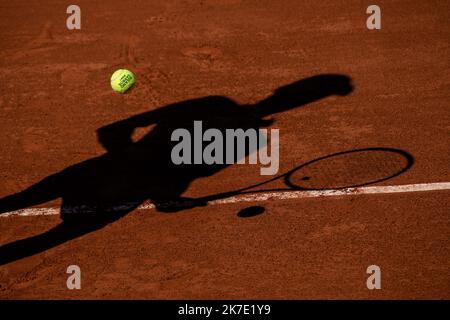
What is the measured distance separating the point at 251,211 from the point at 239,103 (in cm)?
304

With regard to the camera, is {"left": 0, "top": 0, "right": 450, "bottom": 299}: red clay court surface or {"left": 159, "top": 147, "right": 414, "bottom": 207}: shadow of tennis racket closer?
{"left": 0, "top": 0, "right": 450, "bottom": 299}: red clay court surface

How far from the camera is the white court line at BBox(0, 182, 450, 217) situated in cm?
957

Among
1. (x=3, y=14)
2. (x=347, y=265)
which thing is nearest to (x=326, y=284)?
(x=347, y=265)

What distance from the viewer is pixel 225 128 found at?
436 inches

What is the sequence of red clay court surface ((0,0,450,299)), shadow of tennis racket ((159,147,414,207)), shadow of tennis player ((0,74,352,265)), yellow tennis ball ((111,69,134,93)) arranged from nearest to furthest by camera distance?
red clay court surface ((0,0,450,299)), shadow of tennis player ((0,74,352,265)), shadow of tennis racket ((159,147,414,207)), yellow tennis ball ((111,69,134,93))

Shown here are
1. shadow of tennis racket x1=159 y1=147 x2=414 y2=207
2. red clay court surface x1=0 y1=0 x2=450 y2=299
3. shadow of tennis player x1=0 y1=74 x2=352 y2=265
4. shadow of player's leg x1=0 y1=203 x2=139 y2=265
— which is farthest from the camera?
shadow of tennis racket x1=159 y1=147 x2=414 y2=207

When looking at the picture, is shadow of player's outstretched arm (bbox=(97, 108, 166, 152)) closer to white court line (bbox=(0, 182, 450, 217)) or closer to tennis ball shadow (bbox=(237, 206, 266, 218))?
white court line (bbox=(0, 182, 450, 217))

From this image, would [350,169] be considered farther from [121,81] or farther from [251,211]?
[121,81]

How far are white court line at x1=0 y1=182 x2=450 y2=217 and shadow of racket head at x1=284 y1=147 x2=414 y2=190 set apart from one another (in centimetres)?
12

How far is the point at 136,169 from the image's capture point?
10273 mm

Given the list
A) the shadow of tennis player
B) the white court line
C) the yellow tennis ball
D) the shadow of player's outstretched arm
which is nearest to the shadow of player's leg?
the shadow of tennis player

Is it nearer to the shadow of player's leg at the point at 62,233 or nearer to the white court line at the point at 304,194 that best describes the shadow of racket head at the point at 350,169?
the white court line at the point at 304,194

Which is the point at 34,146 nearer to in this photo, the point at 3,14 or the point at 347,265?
the point at 3,14

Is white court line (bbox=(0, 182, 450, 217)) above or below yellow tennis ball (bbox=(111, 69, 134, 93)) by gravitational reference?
below
